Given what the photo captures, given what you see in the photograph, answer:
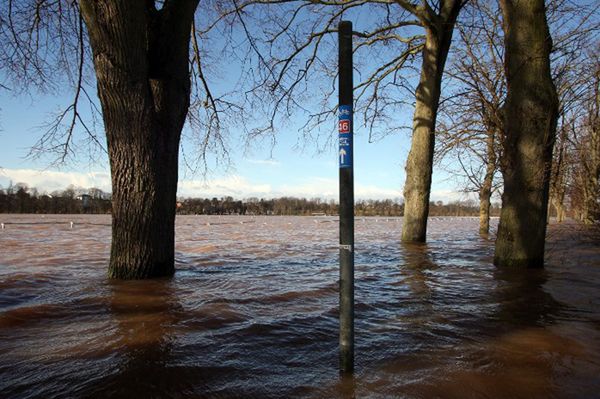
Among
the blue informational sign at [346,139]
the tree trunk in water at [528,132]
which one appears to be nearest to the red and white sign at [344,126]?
the blue informational sign at [346,139]

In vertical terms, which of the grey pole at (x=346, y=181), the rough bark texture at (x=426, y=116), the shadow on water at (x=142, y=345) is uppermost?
the rough bark texture at (x=426, y=116)

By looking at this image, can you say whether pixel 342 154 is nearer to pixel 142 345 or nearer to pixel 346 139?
pixel 346 139

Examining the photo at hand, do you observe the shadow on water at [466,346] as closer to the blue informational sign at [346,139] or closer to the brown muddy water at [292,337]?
the brown muddy water at [292,337]

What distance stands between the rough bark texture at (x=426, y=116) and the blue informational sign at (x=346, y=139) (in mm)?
9934

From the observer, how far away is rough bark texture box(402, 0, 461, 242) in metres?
11.1

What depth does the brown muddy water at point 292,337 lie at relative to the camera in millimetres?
2332

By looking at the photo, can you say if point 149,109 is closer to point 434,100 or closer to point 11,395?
point 11,395

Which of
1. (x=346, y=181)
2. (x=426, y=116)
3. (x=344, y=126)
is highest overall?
(x=426, y=116)

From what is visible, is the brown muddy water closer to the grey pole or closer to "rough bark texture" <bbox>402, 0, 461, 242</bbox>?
the grey pole

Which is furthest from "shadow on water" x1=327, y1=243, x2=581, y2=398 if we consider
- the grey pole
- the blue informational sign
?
the blue informational sign

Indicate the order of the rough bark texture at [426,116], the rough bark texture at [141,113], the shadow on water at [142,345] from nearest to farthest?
the shadow on water at [142,345]
the rough bark texture at [141,113]
the rough bark texture at [426,116]

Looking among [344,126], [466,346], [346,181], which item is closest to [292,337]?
[466,346]

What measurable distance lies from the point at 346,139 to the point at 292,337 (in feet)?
6.02

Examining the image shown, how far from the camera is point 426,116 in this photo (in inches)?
452
